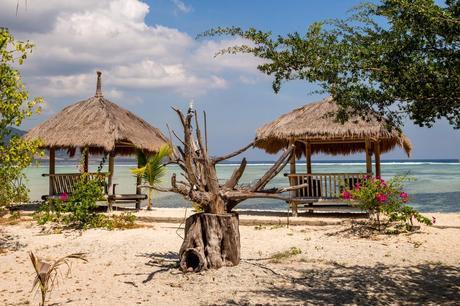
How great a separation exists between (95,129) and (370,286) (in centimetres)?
1103

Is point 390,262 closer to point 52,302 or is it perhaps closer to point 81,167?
point 52,302

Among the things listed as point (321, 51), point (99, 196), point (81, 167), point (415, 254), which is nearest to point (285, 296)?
point (321, 51)

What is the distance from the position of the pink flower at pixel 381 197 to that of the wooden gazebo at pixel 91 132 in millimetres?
7857

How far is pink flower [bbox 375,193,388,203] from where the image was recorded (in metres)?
10.8

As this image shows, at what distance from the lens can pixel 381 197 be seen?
35.4 feet

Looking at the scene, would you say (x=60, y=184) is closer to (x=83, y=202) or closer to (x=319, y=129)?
(x=83, y=202)

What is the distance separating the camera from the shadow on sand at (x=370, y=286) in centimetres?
583

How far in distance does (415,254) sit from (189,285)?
4.53 m

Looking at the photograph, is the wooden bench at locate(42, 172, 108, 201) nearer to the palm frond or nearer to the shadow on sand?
the palm frond

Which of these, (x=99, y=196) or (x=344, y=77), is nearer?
(x=344, y=77)

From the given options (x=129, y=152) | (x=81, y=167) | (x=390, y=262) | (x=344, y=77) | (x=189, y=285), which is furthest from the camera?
(x=129, y=152)

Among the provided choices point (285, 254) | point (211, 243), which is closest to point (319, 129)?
point (285, 254)

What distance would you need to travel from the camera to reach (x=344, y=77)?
211 inches

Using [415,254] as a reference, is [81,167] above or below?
above
